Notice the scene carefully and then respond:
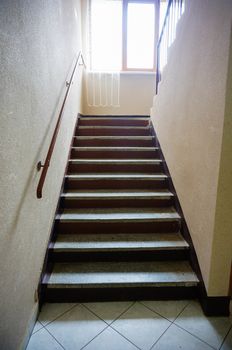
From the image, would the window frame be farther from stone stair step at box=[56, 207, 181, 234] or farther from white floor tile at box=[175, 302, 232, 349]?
white floor tile at box=[175, 302, 232, 349]

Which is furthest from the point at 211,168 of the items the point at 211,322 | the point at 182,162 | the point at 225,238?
the point at 211,322

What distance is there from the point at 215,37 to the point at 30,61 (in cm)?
116

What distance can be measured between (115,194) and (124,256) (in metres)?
0.64

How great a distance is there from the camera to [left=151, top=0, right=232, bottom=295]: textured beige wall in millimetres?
1393

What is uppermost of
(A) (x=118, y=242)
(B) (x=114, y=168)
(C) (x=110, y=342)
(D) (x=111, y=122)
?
(D) (x=111, y=122)

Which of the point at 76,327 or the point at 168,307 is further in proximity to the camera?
the point at 168,307

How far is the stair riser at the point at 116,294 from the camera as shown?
1.64 metres

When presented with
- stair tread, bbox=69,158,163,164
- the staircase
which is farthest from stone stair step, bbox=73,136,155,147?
stair tread, bbox=69,158,163,164

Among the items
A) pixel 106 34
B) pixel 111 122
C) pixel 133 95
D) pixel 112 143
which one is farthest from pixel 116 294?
pixel 106 34

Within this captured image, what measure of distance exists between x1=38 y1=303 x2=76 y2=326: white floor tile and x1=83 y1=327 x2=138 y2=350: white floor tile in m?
0.32

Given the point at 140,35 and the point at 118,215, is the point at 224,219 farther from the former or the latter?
the point at 140,35

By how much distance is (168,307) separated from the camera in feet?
5.26

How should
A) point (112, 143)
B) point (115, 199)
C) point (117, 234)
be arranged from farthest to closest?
point (112, 143) → point (115, 199) → point (117, 234)

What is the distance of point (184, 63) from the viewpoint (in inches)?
80.4
